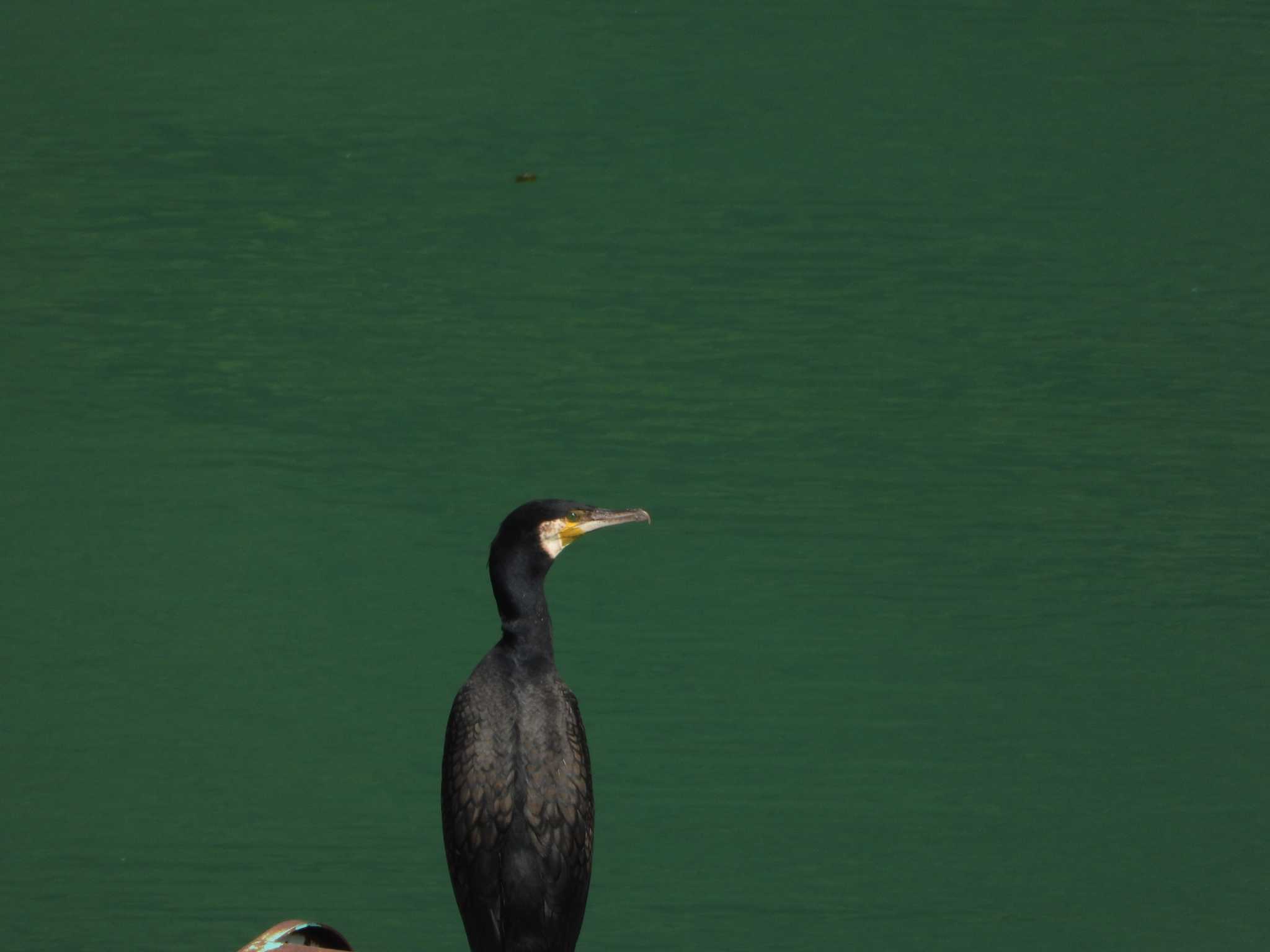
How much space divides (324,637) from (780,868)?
2.77 ft

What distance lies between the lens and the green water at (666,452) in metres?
2.91

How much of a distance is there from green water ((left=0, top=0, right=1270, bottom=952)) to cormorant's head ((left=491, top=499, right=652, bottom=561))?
867 mm

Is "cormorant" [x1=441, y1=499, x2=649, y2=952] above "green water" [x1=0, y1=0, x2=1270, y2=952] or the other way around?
the other way around

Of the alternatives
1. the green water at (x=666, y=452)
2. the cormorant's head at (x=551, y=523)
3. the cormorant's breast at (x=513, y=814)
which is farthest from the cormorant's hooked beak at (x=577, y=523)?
the green water at (x=666, y=452)

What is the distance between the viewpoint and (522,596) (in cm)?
217

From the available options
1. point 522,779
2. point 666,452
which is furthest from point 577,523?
point 666,452

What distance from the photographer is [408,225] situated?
3.20 m

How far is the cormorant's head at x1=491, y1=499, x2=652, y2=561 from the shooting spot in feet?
6.99

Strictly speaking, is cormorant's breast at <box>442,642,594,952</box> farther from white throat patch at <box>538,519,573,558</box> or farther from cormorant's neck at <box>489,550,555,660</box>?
white throat patch at <box>538,519,573,558</box>

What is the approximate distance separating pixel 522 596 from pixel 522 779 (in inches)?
8.5

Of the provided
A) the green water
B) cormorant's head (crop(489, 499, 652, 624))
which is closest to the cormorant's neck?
cormorant's head (crop(489, 499, 652, 624))

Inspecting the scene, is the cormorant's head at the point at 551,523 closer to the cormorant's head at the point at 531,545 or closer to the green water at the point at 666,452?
the cormorant's head at the point at 531,545

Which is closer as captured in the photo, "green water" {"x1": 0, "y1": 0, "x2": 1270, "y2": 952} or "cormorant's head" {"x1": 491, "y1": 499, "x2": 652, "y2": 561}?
"cormorant's head" {"x1": 491, "y1": 499, "x2": 652, "y2": 561}

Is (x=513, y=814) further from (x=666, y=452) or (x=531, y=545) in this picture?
(x=666, y=452)
